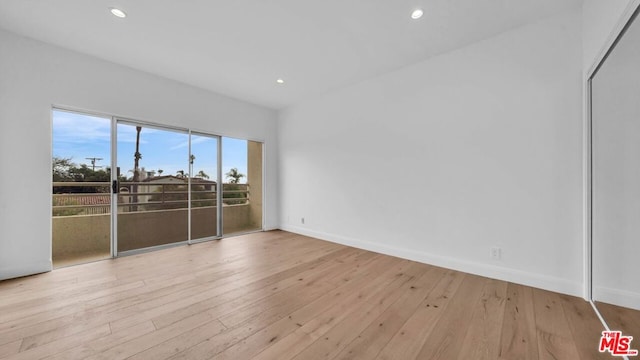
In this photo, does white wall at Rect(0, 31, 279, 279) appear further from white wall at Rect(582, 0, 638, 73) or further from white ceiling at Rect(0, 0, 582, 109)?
white wall at Rect(582, 0, 638, 73)

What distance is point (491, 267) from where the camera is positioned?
256cm

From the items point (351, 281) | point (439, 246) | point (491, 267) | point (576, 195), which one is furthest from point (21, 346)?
point (576, 195)

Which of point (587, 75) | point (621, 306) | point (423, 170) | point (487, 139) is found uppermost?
point (587, 75)

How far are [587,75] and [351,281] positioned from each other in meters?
2.86

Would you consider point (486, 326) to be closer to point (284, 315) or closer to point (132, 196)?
point (284, 315)

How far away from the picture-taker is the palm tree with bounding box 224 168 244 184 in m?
4.57

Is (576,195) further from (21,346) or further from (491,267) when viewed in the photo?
(21,346)

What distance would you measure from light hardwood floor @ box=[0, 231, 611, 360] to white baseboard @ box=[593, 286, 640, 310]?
153 mm

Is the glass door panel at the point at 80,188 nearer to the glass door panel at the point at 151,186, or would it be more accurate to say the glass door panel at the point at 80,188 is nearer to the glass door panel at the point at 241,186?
the glass door panel at the point at 151,186

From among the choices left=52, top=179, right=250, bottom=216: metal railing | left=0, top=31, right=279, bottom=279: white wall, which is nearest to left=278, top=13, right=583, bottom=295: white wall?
left=52, top=179, right=250, bottom=216: metal railing

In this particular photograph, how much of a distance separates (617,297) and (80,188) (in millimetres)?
5679

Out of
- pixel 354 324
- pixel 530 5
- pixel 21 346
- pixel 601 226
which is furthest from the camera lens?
pixel 530 5

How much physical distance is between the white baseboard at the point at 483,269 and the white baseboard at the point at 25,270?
3832 mm

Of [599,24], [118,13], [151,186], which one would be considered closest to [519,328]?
[599,24]
